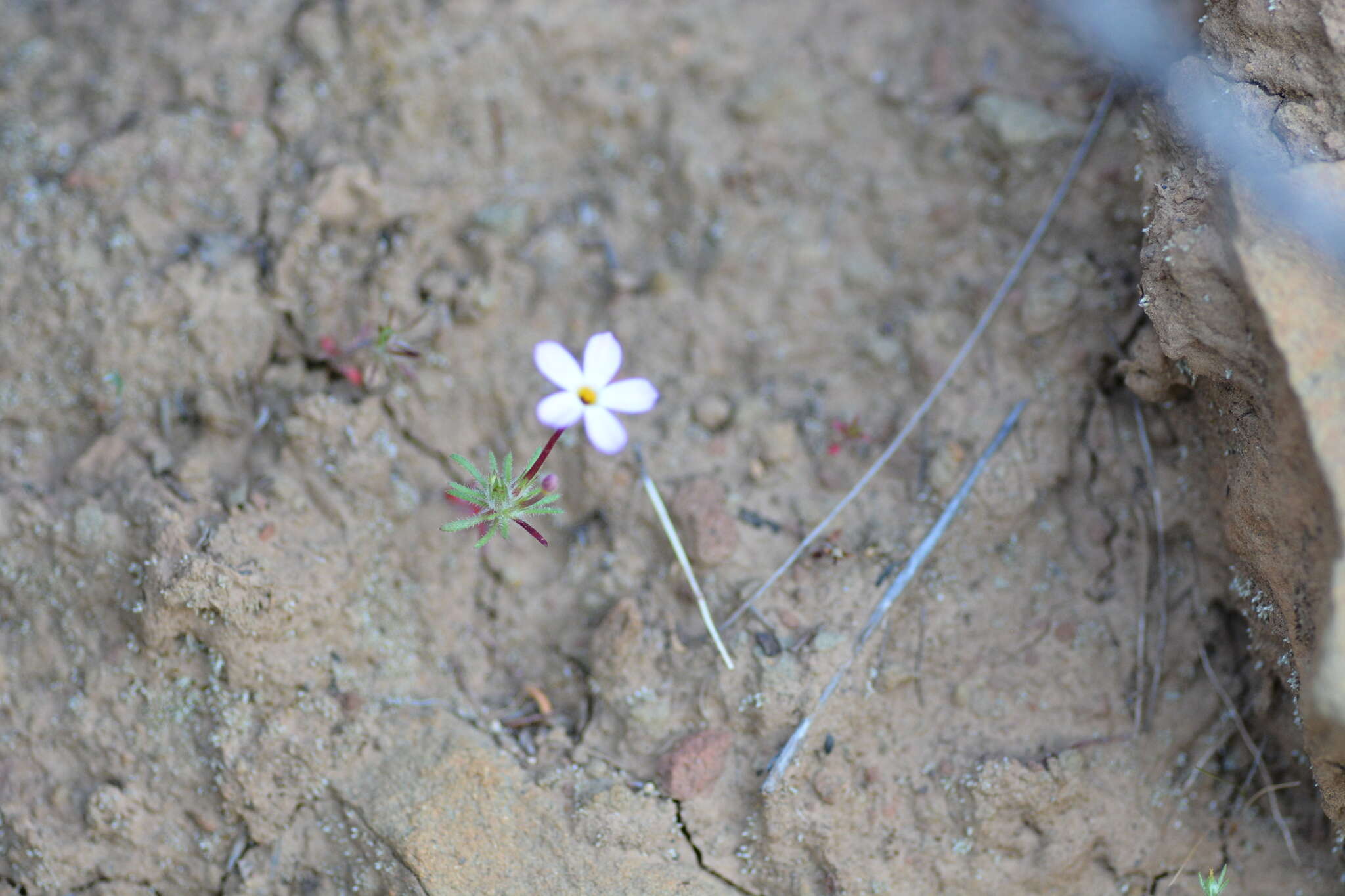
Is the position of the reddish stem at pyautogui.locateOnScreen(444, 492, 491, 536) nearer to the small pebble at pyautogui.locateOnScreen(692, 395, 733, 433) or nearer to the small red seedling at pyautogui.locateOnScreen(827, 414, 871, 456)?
the small pebble at pyautogui.locateOnScreen(692, 395, 733, 433)

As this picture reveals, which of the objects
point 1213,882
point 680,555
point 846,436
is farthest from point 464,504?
point 1213,882

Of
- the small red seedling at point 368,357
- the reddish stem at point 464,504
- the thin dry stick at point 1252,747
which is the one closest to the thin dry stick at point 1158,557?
the thin dry stick at point 1252,747

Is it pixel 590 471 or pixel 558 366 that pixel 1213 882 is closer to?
pixel 590 471

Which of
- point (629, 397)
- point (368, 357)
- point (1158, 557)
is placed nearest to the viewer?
point (629, 397)

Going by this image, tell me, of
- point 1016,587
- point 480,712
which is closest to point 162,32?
point 480,712

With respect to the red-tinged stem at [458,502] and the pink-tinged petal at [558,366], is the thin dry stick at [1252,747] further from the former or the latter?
the red-tinged stem at [458,502]

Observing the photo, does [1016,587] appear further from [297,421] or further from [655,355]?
[297,421]
